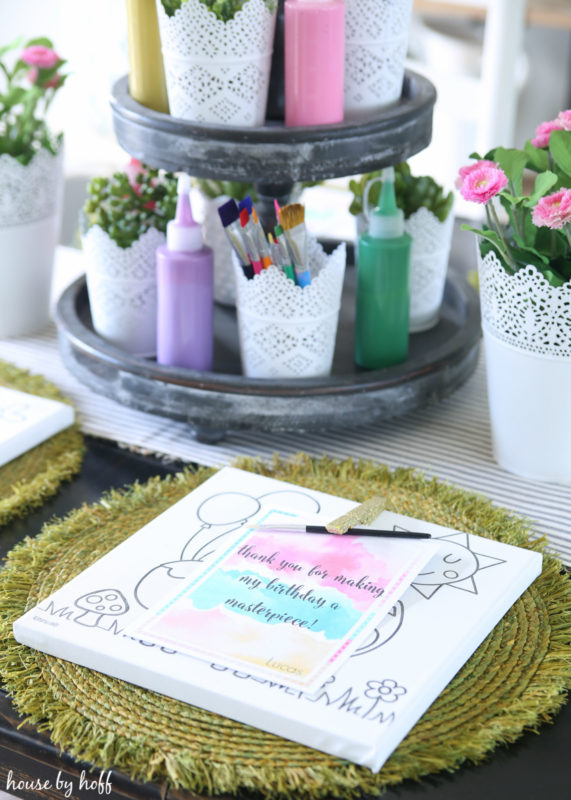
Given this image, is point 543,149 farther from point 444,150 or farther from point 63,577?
point 444,150

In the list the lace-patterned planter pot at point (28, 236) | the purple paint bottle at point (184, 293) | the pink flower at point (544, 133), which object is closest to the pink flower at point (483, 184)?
the pink flower at point (544, 133)

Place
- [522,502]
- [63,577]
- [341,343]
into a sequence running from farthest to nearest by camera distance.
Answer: [341,343] < [522,502] < [63,577]

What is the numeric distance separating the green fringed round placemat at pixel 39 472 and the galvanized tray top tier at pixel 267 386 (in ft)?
0.20

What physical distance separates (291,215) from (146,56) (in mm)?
187

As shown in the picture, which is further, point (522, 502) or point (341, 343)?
point (341, 343)

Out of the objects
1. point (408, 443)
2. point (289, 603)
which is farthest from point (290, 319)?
point (289, 603)

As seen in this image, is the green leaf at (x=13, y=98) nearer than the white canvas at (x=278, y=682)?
No

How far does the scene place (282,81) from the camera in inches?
32.8

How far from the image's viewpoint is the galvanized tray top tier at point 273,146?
748 millimetres

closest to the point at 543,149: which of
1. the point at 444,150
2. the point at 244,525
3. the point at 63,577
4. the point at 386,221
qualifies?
the point at 386,221

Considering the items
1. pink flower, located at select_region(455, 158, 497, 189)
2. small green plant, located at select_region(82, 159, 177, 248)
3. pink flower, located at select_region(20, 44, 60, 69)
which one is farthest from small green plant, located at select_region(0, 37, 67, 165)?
pink flower, located at select_region(455, 158, 497, 189)

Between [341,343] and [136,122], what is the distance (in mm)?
278

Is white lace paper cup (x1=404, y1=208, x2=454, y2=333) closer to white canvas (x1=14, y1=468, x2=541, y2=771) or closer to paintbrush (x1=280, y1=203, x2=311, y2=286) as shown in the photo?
paintbrush (x1=280, y1=203, x2=311, y2=286)

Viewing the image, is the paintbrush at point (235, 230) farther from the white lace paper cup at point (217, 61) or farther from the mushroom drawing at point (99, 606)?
the mushroom drawing at point (99, 606)
